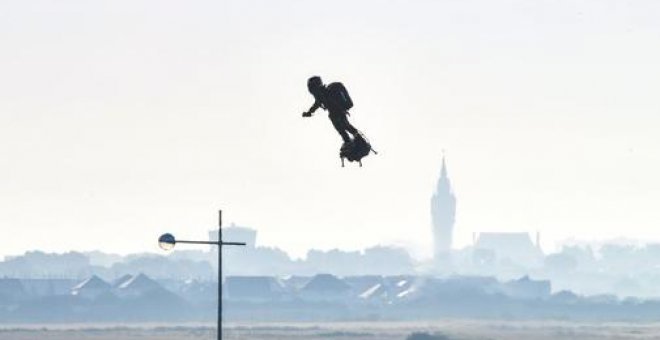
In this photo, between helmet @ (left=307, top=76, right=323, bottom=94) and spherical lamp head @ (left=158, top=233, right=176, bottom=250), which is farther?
spherical lamp head @ (left=158, top=233, right=176, bottom=250)

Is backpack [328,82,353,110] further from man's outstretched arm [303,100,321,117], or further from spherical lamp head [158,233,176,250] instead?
spherical lamp head [158,233,176,250]

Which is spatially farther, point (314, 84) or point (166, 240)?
point (166, 240)

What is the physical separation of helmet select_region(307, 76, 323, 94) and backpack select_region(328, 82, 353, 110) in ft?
0.98

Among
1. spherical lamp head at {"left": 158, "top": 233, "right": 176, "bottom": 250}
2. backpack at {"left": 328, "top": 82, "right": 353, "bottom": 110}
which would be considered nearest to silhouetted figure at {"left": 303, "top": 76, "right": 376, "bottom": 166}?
backpack at {"left": 328, "top": 82, "right": 353, "bottom": 110}

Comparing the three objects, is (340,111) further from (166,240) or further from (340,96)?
(166,240)

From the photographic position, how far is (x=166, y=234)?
142 ft

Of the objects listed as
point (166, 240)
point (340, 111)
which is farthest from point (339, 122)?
point (166, 240)

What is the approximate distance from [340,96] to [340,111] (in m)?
0.49

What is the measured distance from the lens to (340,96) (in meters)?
37.0

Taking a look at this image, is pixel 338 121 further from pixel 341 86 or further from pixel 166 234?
pixel 166 234

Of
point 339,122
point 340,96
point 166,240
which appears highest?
point 340,96

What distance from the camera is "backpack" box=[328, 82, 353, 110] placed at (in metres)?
36.7

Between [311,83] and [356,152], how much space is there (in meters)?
1.73

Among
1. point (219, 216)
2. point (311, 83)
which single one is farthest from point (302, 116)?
point (219, 216)
